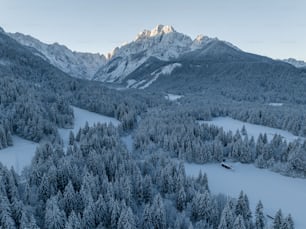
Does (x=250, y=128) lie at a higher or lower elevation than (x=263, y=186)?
higher

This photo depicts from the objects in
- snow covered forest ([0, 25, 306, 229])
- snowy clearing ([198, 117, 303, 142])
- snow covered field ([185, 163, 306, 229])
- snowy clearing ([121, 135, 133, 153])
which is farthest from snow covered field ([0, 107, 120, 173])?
snowy clearing ([198, 117, 303, 142])

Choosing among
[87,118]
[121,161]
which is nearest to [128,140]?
[87,118]

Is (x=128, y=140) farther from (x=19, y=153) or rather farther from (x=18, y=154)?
(x=18, y=154)

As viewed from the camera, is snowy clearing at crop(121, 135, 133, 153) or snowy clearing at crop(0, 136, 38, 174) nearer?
snowy clearing at crop(0, 136, 38, 174)

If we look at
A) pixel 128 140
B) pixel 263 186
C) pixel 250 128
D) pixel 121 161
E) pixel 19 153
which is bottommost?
pixel 19 153

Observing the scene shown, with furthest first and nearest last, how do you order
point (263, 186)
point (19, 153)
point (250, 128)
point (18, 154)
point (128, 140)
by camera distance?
point (250, 128) < point (128, 140) < point (19, 153) < point (18, 154) < point (263, 186)

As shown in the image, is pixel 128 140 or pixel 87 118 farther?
pixel 87 118

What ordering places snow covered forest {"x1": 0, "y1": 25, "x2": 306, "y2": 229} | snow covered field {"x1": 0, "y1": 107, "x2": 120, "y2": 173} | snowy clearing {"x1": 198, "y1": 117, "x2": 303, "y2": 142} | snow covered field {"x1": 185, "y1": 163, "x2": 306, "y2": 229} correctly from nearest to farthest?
snow covered forest {"x1": 0, "y1": 25, "x2": 306, "y2": 229}, snow covered field {"x1": 185, "y1": 163, "x2": 306, "y2": 229}, snow covered field {"x1": 0, "y1": 107, "x2": 120, "y2": 173}, snowy clearing {"x1": 198, "y1": 117, "x2": 303, "y2": 142}

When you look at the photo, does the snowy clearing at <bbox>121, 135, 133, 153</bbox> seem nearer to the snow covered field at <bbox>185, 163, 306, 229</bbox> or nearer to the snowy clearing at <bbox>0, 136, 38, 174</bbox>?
the snow covered field at <bbox>185, 163, 306, 229</bbox>
